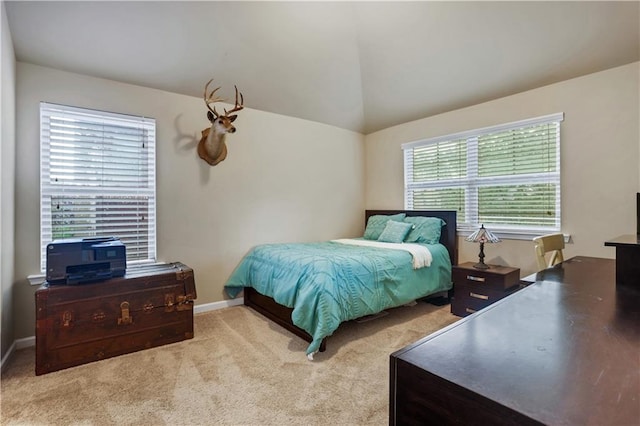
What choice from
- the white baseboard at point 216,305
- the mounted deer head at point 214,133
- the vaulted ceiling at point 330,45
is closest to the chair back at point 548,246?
the vaulted ceiling at point 330,45

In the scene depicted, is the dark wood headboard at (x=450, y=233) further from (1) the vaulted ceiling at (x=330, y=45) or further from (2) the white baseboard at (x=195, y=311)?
(2) the white baseboard at (x=195, y=311)

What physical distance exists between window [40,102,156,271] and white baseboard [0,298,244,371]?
64cm

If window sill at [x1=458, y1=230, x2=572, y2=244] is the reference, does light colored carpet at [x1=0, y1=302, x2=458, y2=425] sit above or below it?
below

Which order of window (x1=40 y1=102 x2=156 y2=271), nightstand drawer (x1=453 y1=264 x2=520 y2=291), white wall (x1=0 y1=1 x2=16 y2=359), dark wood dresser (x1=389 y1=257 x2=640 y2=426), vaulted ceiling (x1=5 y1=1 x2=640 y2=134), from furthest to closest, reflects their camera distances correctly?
nightstand drawer (x1=453 y1=264 x2=520 y2=291) → window (x1=40 y1=102 x2=156 y2=271) → vaulted ceiling (x1=5 y1=1 x2=640 y2=134) → white wall (x1=0 y1=1 x2=16 y2=359) → dark wood dresser (x1=389 y1=257 x2=640 y2=426)

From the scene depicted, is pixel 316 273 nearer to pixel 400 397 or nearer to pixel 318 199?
pixel 400 397

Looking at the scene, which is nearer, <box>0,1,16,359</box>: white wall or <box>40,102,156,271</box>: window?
<box>0,1,16,359</box>: white wall

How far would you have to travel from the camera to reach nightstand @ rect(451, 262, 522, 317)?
2.98 metres

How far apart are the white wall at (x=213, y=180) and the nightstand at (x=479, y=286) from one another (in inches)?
75.4

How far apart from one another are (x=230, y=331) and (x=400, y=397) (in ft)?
8.15

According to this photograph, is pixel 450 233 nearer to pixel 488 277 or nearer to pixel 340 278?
pixel 488 277

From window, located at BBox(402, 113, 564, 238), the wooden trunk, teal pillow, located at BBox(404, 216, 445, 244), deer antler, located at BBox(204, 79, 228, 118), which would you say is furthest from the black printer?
window, located at BBox(402, 113, 564, 238)

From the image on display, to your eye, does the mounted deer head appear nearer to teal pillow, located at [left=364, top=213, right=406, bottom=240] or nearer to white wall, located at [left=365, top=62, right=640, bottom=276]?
teal pillow, located at [left=364, top=213, right=406, bottom=240]

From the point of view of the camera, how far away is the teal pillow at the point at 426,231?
149 inches

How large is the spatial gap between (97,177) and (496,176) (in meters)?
4.20
